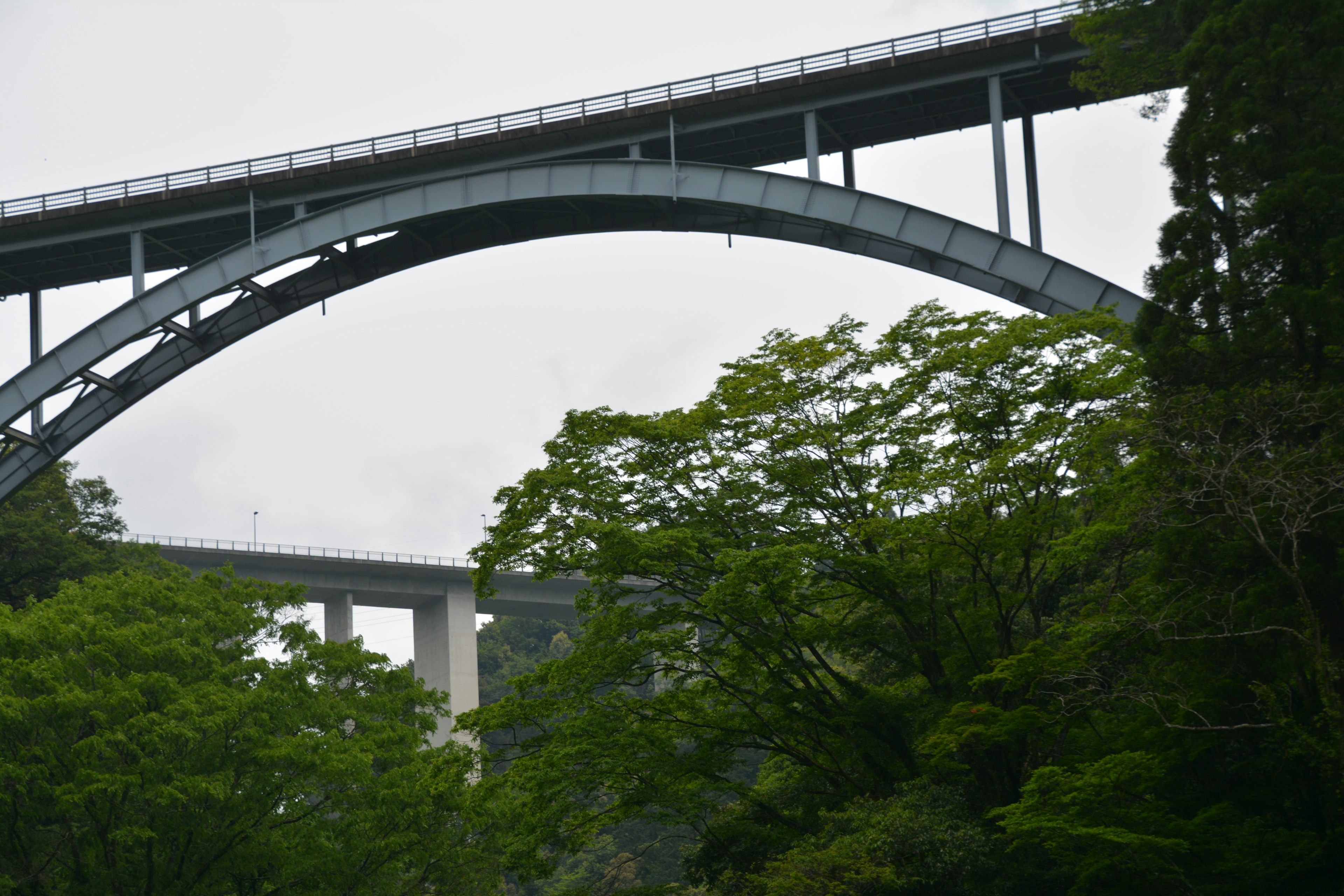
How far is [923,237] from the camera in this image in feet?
70.0

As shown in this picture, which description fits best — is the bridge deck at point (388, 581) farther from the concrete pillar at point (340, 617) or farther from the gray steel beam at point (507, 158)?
the gray steel beam at point (507, 158)

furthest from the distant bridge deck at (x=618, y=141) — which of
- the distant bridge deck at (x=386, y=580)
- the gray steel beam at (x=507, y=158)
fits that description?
the distant bridge deck at (x=386, y=580)

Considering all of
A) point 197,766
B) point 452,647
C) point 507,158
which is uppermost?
point 507,158

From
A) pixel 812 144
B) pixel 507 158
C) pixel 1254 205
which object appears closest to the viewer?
pixel 1254 205

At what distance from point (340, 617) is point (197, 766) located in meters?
39.7

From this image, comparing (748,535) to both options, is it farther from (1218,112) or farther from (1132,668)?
(1218,112)

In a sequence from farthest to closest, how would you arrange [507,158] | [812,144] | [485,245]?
[485,245]
[507,158]
[812,144]

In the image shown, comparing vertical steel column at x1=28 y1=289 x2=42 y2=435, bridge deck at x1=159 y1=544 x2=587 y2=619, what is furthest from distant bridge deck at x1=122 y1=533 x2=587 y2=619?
vertical steel column at x1=28 y1=289 x2=42 y2=435

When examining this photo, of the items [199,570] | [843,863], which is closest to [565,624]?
[199,570]

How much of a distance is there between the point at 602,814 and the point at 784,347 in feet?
25.0

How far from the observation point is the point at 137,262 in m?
26.3

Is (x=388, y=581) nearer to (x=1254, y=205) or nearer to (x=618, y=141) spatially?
(x=618, y=141)

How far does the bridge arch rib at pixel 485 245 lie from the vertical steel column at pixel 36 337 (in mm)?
254

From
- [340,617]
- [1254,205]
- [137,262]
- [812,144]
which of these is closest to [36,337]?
[137,262]
